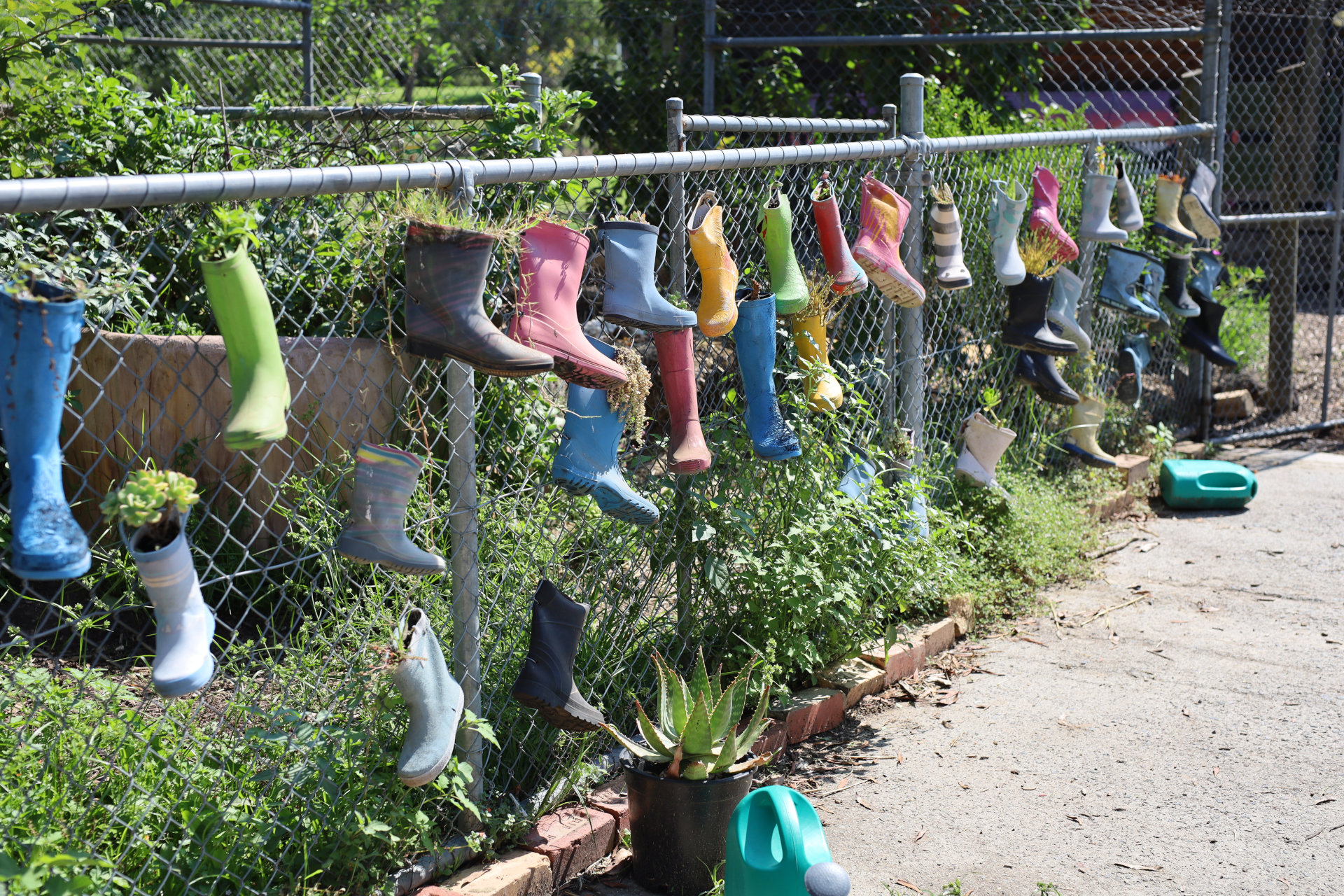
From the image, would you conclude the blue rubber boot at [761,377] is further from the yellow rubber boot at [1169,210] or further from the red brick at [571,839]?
the yellow rubber boot at [1169,210]

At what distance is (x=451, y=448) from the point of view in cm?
264

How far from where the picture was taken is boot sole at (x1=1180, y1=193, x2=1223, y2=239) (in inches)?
245

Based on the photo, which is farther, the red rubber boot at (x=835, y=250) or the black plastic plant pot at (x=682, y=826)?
the red rubber boot at (x=835, y=250)

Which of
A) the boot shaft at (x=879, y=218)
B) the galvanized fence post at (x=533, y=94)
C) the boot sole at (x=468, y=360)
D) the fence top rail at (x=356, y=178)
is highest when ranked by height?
the galvanized fence post at (x=533, y=94)

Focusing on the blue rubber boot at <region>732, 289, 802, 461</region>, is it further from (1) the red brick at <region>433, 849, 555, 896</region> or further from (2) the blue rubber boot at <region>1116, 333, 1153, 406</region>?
(2) the blue rubber boot at <region>1116, 333, 1153, 406</region>

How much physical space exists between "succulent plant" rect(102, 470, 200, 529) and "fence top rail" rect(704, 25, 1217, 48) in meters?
5.89

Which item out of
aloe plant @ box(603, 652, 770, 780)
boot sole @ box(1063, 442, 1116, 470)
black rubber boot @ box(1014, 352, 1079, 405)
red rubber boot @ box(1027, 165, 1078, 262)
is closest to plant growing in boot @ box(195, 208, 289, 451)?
aloe plant @ box(603, 652, 770, 780)

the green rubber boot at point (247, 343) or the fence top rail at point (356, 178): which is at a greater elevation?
the fence top rail at point (356, 178)

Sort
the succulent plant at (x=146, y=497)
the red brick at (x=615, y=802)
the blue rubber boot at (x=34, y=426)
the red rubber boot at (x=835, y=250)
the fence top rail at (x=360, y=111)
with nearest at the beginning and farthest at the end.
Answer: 1. the blue rubber boot at (x=34, y=426)
2. the succulent plant at (x=146, y=497)
3. the red brick at (x=615, y=802)
4. the red rubber boot at (x=835, y=250)
5. the fence top rail at (x=360, y=111)

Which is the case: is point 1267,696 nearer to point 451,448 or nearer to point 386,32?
point 451,448

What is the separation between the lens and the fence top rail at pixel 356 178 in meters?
1.89

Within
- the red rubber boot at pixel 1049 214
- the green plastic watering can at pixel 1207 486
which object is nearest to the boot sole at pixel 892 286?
the red rubber boot at pixel 1049 214

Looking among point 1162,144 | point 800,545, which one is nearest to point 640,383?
point 800,545

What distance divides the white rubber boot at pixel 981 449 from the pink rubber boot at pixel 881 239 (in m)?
1.06
